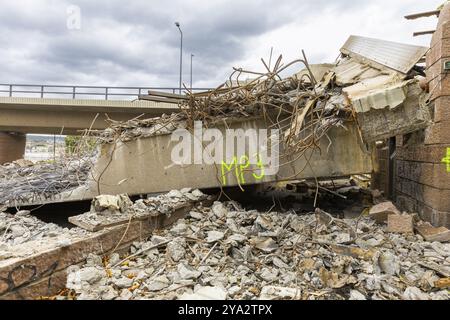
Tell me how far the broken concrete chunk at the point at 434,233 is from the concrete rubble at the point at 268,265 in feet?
0.31

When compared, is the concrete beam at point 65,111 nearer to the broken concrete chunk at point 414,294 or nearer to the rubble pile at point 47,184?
the rubble pile at point 47,184

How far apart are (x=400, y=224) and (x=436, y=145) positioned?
50.7 inches

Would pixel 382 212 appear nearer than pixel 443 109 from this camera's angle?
No

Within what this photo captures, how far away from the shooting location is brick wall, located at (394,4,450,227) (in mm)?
4328

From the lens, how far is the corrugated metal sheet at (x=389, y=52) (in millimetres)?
4984

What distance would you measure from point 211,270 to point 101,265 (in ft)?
4.16

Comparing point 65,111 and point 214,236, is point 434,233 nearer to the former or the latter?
point 214,236

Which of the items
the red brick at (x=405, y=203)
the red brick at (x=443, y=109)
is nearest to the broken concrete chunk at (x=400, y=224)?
the red brick at (x=405, y=203)

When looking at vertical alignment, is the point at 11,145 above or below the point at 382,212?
above

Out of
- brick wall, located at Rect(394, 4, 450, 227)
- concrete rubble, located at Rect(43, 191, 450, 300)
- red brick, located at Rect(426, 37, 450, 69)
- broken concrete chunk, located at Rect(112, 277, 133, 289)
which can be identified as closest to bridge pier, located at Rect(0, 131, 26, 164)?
concrete rubble, located at Rect(43, 191, 450, 300)

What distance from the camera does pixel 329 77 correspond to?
5.59 meters
